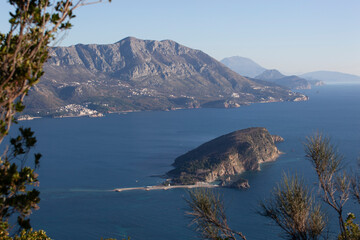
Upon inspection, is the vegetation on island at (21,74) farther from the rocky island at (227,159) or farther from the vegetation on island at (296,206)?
the rocky island at (227,159)

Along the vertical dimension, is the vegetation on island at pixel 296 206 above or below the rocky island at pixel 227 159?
above

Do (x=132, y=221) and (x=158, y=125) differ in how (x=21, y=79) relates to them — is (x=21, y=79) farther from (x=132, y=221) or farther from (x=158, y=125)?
(x=158, y=125)

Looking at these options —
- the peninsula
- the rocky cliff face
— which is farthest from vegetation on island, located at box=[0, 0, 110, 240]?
the rocky cliff face

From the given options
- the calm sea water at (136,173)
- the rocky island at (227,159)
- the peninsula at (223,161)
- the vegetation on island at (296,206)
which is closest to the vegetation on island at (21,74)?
the vegetation on island at (296,206)

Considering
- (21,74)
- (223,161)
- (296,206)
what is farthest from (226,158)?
(21,74)

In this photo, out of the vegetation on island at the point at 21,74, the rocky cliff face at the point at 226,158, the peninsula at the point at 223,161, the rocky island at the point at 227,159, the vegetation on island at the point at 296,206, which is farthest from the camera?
the rocky cliff face at the point at 226,158

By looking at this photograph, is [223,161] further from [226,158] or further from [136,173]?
[136,173]

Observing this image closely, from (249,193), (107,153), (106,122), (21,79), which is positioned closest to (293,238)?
(21,79)
